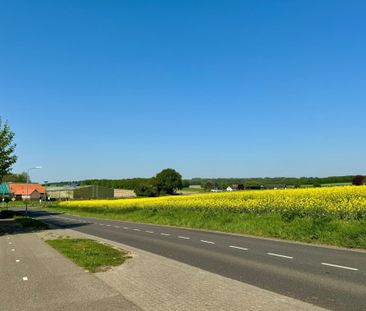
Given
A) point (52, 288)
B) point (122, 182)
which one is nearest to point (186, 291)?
point (52, 288)

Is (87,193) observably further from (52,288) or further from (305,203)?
(52,288)

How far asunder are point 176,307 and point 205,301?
0.61m

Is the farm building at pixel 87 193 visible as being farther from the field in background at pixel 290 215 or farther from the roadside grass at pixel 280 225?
the roadside grass at pixel 280 225

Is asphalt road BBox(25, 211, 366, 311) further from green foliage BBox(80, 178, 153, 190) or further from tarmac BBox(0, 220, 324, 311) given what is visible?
green foliage BBox(80, 178, 153, 190)

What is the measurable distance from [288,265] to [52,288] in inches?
236

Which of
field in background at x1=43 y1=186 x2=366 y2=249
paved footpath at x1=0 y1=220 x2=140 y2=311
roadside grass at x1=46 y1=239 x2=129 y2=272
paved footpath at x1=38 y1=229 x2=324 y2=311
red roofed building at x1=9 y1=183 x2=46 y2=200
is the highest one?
red roofed building at x1=9 y1=183 x2=46 y2=200

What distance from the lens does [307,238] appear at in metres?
17.5

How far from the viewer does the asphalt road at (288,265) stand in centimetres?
783

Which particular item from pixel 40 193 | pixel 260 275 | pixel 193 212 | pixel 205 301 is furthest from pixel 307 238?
pixel 40 193

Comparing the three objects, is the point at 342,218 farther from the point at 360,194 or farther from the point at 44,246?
the point at 44,246

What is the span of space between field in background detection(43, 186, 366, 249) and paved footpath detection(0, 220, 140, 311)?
32.9 ft

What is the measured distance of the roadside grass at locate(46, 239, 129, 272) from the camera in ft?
38.1

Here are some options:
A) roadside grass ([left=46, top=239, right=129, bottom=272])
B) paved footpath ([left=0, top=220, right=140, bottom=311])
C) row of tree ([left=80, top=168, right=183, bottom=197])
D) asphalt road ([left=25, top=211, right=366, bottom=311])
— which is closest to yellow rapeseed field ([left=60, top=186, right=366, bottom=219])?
asphalt road ([left=25, top=211, right=366, bottom=311])

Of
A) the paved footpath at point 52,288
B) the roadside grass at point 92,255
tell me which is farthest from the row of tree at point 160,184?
the paved footpath at point 52,288
